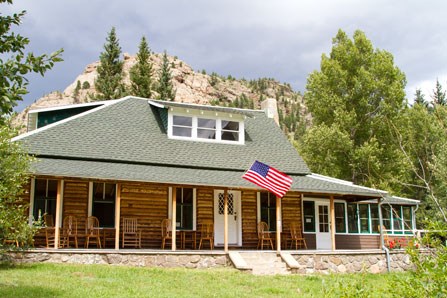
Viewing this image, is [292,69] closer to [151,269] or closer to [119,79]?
[119,79]

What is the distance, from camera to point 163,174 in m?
16.4

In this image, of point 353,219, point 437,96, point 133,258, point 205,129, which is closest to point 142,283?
point 133,258

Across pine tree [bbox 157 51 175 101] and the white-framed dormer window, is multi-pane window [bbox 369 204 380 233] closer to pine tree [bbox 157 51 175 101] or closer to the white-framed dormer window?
the white-framed dormer window

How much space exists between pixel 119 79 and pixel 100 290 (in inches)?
1410

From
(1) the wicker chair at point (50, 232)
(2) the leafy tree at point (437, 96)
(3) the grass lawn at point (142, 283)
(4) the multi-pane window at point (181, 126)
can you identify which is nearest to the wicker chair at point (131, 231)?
(1) the wicker chair at point (50, 232)

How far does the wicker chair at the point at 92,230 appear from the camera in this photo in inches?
619

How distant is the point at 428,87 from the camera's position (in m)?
5.20

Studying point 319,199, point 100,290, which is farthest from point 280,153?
point 100,290

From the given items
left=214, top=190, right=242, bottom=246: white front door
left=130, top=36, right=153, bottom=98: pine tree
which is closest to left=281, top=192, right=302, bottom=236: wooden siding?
left=214, top=190, right=242, bottom=246: white front door

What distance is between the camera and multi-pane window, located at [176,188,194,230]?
17906mm

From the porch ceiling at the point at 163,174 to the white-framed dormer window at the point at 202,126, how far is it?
2034 mm

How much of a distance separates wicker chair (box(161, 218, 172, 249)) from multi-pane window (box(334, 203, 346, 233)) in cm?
895

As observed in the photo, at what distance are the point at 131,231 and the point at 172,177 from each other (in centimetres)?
252

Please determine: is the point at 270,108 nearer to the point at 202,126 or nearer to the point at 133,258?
the point at 202,126
